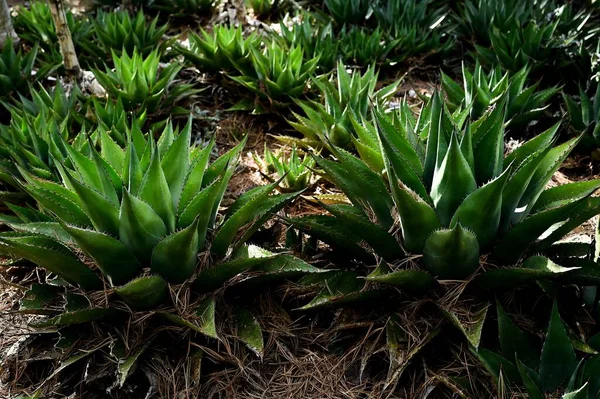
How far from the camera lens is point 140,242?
6.77ft

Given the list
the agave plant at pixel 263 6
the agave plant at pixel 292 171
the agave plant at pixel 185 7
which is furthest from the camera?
the agave plant at pixel 185 7

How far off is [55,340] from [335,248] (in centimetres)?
117

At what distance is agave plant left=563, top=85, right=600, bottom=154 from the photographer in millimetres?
3521

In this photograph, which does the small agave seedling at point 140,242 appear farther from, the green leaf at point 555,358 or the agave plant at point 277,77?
the agave plant at point 277,77

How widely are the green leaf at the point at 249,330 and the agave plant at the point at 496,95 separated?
188cm

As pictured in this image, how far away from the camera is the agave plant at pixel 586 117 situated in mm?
3521

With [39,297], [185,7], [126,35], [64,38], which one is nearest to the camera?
[39,297]

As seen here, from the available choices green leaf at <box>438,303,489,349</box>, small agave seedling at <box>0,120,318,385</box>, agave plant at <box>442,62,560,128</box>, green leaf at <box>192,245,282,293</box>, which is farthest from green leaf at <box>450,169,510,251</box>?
agave plant at <box>442,62,560,128</box>

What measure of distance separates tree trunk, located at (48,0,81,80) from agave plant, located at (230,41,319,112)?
120cm

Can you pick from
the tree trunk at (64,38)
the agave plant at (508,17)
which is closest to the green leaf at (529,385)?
the agave plant at (508,17)

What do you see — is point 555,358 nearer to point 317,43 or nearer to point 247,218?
point 247,218

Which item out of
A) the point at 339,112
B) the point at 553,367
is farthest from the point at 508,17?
the point at 553,367

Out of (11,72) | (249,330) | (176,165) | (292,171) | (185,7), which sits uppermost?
(176,165)

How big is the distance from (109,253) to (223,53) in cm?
253
